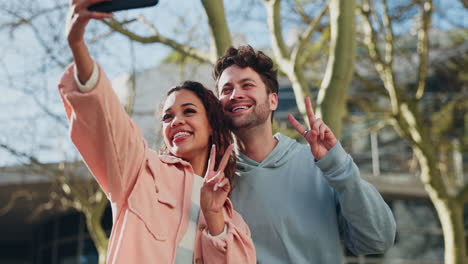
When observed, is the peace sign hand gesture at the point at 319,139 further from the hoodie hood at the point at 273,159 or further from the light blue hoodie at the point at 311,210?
the hoodie hood at the point at 273,159

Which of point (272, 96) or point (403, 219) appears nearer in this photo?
point (272, 96)

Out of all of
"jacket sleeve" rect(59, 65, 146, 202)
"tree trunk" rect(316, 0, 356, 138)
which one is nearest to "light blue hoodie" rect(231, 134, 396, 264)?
"jacket sleeve" rect(59, 65, 146, 202)

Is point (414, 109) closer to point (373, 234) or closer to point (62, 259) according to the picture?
point (373, 234)

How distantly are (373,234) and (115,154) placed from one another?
4.39ft

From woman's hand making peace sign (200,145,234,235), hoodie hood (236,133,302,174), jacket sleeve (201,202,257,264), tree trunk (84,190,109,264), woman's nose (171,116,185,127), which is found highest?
woman's nose (171,116,185,127)

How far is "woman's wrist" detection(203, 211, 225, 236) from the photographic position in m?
2.61

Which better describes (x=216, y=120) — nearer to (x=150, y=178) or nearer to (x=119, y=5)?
(x=150, y=178)

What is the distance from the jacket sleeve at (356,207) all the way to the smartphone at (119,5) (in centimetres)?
114

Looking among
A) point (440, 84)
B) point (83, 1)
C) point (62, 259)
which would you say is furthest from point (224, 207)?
point (62, 259)

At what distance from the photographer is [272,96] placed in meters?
3.46

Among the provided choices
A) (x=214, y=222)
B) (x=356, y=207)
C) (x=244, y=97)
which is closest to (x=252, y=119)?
(x=244, y=97)

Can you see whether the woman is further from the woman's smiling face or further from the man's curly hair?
the man's curly hair

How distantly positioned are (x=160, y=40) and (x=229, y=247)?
12.8ft

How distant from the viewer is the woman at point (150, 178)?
226 cm
